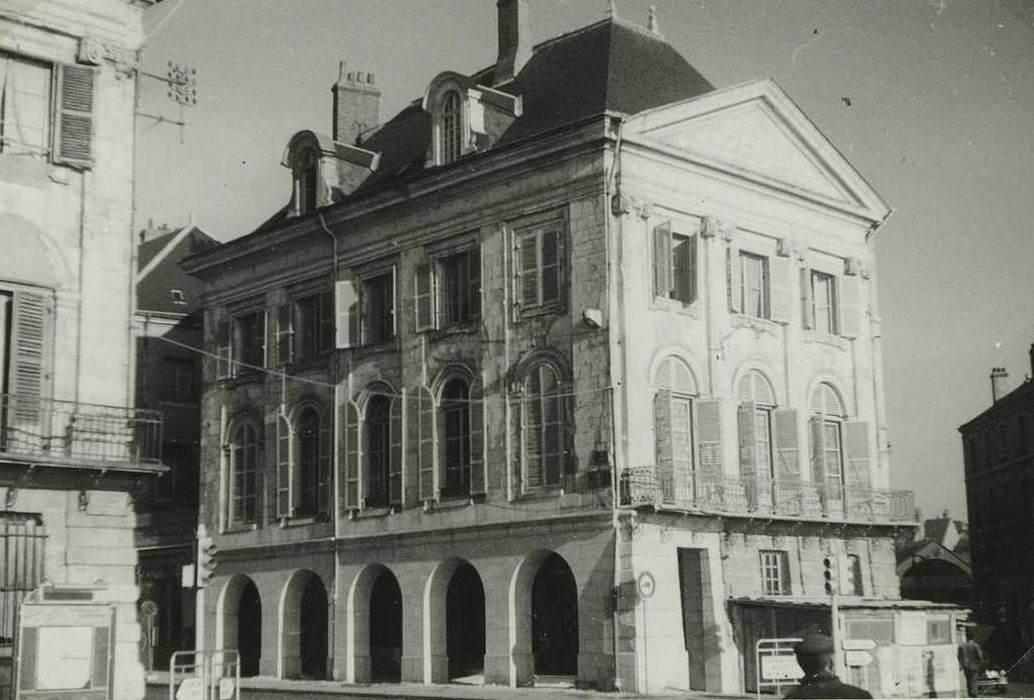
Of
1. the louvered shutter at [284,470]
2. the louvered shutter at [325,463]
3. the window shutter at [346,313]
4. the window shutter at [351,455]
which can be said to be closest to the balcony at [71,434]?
the window shutter at [351,455]

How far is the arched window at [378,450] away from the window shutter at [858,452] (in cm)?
1120

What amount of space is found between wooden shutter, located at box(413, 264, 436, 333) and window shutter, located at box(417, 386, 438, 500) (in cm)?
153

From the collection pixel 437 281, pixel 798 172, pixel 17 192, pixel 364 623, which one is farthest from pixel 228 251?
pixel 17 192

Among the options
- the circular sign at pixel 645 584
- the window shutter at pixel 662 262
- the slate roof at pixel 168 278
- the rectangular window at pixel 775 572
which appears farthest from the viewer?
the slate roof at pixel 168 278

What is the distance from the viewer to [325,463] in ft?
120

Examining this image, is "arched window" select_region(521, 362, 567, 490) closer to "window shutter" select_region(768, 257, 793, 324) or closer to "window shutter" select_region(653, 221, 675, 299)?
"window shutter" select_region(653, 221, 675, 299)

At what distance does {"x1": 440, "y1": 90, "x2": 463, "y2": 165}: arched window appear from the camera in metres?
34.0

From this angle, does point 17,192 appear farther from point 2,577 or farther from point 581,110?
point 581,110

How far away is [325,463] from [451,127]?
9098 millimetres

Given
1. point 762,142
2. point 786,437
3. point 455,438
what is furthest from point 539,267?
point 786,437

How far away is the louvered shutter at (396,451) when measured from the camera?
113 ft

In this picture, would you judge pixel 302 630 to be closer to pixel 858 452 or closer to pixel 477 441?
pixel 477 441

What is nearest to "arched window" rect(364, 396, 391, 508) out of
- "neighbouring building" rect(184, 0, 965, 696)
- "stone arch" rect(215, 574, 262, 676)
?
"neighbouring building" rect(184, 0, 965, 696)

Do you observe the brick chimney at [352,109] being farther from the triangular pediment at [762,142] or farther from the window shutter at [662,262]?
the window shutter at [662,262]
